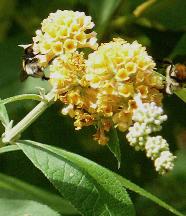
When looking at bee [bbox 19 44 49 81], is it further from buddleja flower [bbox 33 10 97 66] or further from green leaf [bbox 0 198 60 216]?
green leaf [bbox 0 198 60 216]

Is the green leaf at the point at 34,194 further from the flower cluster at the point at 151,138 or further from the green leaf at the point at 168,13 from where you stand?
the green leaf at the point at 168,13

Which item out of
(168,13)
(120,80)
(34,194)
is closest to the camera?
(120,80)

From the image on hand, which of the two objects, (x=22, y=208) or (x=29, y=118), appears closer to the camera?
(x=29, y=118)

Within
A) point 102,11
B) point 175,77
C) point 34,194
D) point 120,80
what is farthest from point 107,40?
point 120,80

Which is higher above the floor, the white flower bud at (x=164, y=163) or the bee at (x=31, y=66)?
the bee at (x=31, y=66)

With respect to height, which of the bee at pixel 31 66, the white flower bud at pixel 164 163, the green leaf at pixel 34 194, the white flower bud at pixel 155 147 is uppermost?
the bee at pixel 31 66

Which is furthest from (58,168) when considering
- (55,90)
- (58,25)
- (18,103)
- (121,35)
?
(121,35)

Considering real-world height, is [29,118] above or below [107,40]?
below

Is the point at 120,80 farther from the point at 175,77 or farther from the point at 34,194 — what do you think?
the point at 34,194

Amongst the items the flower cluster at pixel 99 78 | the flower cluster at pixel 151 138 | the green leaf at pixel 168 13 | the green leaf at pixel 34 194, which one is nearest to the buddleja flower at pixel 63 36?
the flower cluster at pixel 99 78
